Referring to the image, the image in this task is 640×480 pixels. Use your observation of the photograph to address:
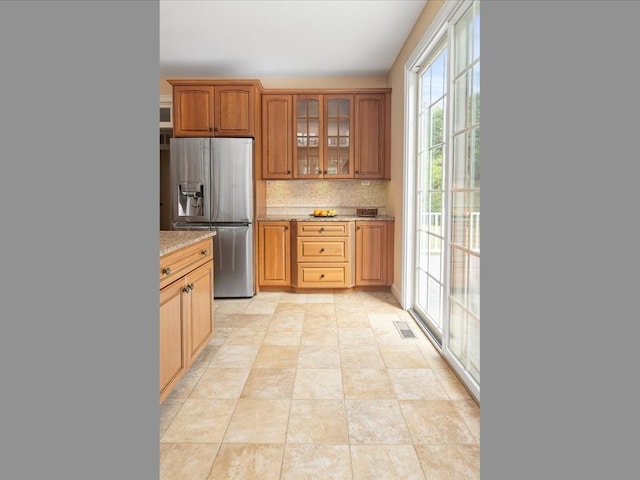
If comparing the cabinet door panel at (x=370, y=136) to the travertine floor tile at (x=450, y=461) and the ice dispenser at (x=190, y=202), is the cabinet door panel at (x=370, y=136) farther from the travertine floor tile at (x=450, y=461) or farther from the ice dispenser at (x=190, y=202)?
the travertine floor tile at (x=450, y=461)

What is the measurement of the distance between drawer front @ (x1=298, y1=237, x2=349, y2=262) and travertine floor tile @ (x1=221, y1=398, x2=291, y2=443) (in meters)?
2.68

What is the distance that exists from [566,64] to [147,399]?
0.54 metres

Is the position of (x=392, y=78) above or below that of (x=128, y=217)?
above

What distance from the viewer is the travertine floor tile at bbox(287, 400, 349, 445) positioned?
187 cm

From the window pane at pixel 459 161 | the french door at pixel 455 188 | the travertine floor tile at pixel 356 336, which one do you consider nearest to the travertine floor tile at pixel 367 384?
the french door at pixel 455 188

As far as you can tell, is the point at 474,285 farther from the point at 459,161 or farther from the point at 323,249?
the point at 323,249

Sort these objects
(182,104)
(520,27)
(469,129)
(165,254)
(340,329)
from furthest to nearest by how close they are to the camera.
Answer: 1. (182,104)
2. (340,329)
3. (469,129)
4. (165,254)
5. (520,27)

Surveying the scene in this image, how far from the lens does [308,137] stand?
506 cm

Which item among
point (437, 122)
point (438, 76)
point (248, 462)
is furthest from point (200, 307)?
point (438, 76)

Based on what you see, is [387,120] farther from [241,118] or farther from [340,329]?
[340,329]

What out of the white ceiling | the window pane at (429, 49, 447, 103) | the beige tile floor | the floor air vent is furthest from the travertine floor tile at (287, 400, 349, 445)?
the white ceiling

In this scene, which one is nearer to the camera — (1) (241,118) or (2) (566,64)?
(2) (566,64)

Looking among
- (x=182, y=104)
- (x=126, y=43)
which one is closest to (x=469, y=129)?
(x=126, y=43)

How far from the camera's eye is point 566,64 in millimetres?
395
